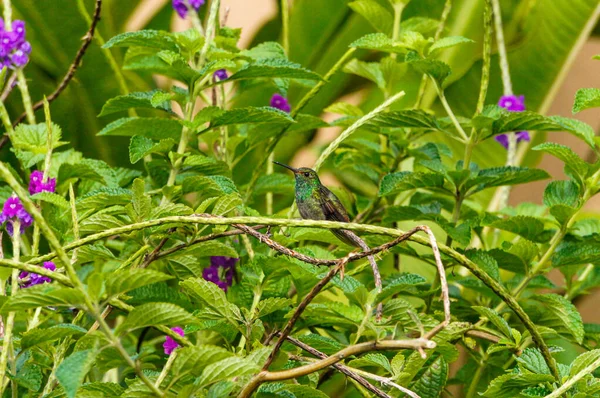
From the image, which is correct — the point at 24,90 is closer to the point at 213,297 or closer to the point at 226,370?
the point at 213,297

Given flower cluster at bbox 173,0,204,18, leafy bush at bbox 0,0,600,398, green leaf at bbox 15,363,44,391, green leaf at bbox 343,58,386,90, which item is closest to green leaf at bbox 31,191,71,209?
leafy bush at bbox 0,0,600,398

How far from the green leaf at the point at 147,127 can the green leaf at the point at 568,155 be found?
543 mm

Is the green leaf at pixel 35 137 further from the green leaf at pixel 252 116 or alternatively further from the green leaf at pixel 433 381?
the green leaf at pixel 433 381

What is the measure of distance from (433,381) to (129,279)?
51cm

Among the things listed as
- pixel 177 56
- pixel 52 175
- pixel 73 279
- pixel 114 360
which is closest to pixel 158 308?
pixel 73 279

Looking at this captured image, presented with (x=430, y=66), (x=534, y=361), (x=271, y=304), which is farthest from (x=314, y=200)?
(x=534, y=361)

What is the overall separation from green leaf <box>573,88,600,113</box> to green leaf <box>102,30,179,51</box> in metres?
0.59

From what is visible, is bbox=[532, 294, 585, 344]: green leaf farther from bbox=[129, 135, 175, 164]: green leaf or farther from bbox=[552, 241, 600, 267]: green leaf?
bbox=[129, 135, 175, 164]: green leaf

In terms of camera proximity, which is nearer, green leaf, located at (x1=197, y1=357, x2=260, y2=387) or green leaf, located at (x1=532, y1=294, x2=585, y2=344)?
green leaf, located at (x1=197, y1=357, x2=260, y2=387)

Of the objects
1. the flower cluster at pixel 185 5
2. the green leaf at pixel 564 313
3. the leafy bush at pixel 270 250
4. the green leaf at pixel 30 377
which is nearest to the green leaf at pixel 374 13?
the leafy bush at pixel 270 250

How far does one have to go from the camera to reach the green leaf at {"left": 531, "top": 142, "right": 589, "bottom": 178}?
1.26m

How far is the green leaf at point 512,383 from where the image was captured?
1.00m

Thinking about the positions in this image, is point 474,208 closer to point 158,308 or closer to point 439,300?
point 439,300

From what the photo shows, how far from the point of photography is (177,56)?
1.27m
